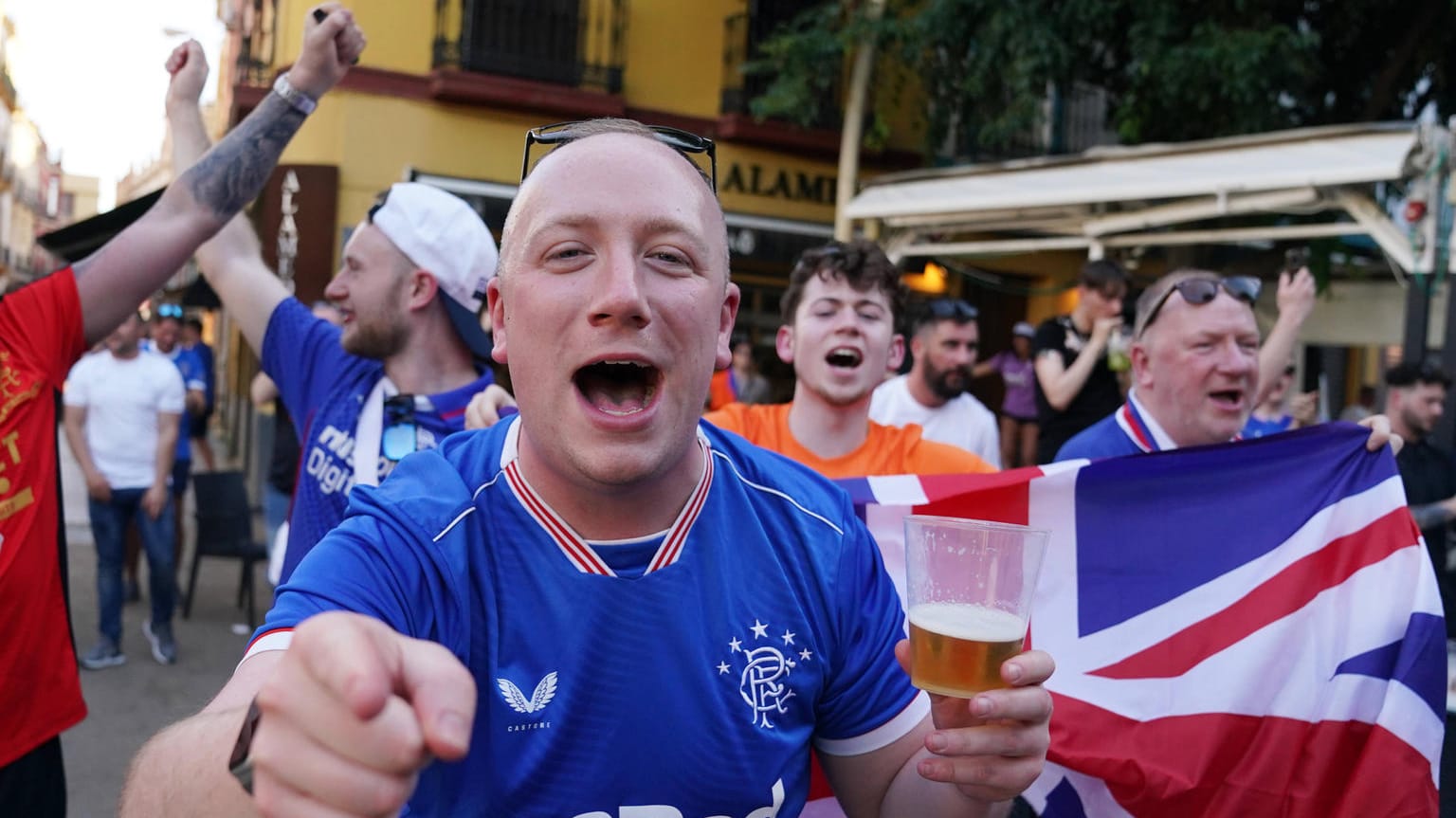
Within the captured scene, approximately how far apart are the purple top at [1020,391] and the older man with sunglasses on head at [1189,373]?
17.8 ft

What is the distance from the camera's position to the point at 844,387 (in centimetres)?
390

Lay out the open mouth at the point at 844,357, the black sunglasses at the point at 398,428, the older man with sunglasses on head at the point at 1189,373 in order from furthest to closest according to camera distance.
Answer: the open mouth at the point at 844,357 < the older man with sunglasses on head at the point at 1189,373 < the black sunglasses at the point at 398,428

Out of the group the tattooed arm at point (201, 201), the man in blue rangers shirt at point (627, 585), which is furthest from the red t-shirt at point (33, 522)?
the man in blue rangers shirt at point (627, 585)

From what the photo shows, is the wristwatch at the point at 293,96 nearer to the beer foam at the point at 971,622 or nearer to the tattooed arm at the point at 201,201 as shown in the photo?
the tattooed arm at the point at 201,201

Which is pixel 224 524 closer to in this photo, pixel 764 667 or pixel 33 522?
pixel 33 522

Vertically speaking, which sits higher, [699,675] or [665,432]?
[665,432]

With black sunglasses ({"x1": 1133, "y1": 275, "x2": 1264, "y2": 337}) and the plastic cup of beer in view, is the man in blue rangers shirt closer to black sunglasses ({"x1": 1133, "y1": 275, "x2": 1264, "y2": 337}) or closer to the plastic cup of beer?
the plastic cup of beer

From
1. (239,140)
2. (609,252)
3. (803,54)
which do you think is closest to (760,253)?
(803,54)

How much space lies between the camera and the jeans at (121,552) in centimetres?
739

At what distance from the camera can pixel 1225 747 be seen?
122 inches

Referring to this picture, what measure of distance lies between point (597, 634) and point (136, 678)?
6668mm

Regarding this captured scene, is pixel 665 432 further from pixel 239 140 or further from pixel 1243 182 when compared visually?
pixel 1243 182

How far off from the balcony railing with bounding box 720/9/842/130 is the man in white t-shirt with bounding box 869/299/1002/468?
971cm

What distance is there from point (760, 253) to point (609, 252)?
1324cm
